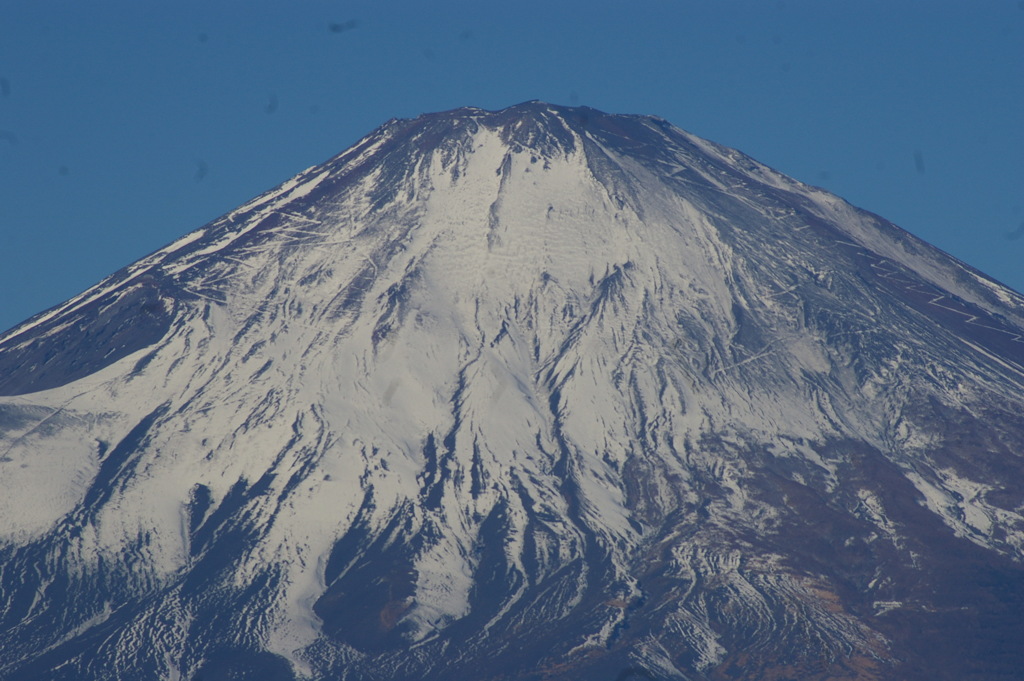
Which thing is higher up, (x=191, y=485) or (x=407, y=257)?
(x=407, y=257)

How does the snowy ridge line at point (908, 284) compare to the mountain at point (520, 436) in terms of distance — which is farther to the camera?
the snowy ridge line at point (908, 284)

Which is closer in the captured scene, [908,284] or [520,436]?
[520,436]

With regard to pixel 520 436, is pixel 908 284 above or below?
above

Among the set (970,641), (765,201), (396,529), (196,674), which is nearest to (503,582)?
(396,529)

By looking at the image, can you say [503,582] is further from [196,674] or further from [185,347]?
[185,347]

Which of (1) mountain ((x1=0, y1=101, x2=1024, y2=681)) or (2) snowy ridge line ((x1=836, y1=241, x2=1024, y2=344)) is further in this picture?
(2) snowy ridge line ((x1=836, y1=241, x2=1024, y2=344))

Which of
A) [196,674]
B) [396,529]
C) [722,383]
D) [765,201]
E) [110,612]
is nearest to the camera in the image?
[196,674]

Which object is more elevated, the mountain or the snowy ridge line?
the snowy ridge line

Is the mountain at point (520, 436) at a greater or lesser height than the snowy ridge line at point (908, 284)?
lesser
